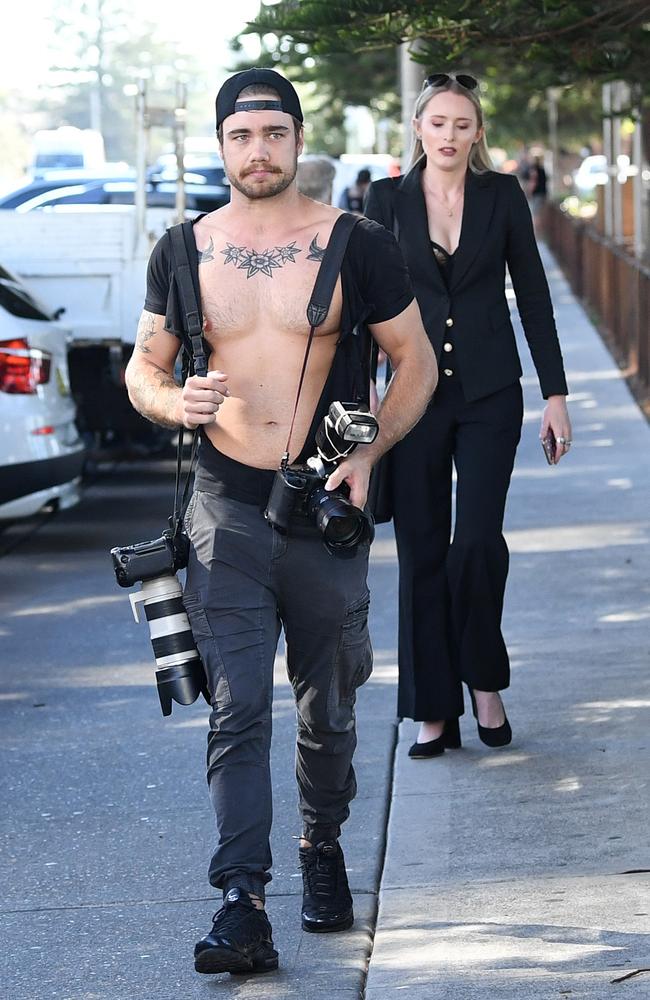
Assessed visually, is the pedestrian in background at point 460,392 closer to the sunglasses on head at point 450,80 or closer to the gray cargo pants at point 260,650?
the sunglasses on head at point 450,80

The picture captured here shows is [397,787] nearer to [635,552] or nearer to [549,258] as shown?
[635,552]

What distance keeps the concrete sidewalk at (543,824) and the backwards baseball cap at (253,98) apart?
1963mm

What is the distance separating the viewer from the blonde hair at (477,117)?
5543 millimetres

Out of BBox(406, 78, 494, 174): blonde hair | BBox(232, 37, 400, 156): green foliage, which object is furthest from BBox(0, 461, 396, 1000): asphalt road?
BBox(232, 37, 400, 156): green foliage

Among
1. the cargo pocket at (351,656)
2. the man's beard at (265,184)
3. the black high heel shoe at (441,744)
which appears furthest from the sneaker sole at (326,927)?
the man's beard at (265,184)

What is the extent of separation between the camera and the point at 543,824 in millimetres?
5117

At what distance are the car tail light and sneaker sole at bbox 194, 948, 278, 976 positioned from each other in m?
5.31

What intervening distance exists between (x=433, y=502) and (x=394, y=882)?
1327mm

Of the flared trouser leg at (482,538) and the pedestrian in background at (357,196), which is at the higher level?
the flared trouser leg at (482,538)

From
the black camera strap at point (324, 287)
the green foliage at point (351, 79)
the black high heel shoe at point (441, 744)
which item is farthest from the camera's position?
the green foliage at point (351, 79)

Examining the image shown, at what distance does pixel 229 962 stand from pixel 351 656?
75 cm

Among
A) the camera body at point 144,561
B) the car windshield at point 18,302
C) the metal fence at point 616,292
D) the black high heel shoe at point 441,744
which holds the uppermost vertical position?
the camera body at point 144,561

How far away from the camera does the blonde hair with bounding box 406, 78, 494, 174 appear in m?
5.54

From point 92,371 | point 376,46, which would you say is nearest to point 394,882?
point 376,46
